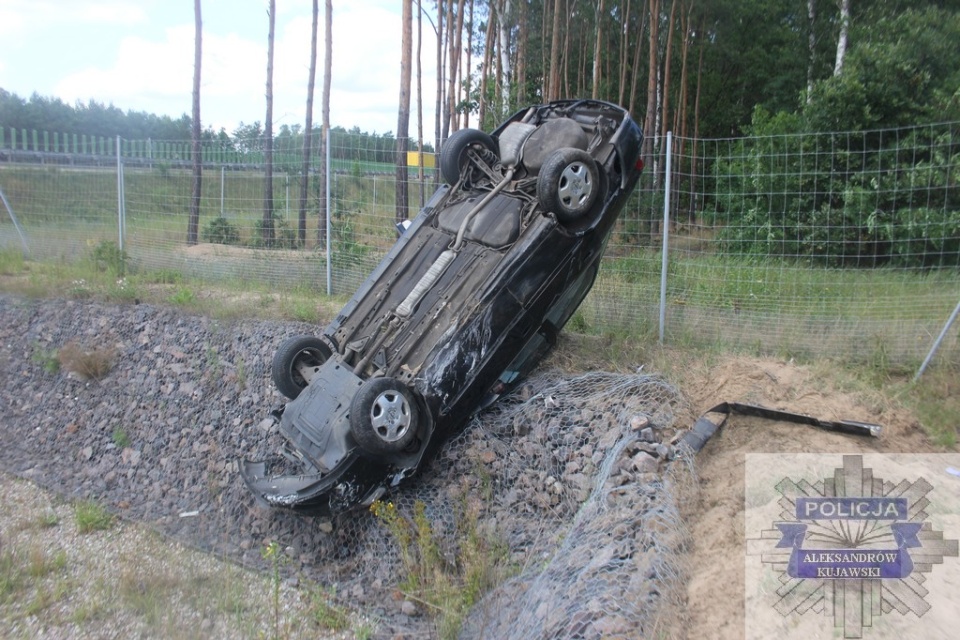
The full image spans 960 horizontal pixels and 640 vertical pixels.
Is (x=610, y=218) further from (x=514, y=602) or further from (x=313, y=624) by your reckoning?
(x=313, y=624)

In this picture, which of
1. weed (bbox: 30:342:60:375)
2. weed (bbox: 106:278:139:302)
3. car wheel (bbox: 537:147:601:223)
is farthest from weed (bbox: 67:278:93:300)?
car wheel (bbox: 537:147:601:223)

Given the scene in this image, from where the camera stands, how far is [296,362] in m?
6.45

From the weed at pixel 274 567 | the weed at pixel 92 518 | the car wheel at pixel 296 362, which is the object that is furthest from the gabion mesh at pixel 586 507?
the weed at pixel 92 518

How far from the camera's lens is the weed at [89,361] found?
9289mm

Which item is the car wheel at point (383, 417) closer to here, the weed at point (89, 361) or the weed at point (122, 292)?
the weed at point (89, 361)

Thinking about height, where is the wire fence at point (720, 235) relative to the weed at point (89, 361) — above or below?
above

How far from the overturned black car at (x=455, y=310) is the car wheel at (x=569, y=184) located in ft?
0.04

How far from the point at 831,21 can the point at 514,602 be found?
88.7 feet

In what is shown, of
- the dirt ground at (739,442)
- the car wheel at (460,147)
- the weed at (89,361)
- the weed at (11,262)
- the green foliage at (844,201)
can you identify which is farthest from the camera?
the weed at (11,262)

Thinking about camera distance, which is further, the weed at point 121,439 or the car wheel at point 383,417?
the weed at point 121,439

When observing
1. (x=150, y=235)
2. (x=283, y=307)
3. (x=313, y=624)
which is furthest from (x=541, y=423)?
(x=150, y=235)

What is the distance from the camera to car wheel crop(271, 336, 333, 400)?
639cm

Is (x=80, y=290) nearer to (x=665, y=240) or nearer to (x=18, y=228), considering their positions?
(x=18, y=228)

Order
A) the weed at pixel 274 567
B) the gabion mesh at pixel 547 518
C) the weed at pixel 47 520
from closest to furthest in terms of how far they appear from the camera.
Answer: the gabion mesh at pixel 547 518
the weed at pixel 274 567
the weed at pixel 47 520
